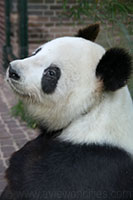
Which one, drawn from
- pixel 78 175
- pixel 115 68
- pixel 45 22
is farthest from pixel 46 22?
pixel 78 175

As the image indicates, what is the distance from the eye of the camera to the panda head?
2.73m

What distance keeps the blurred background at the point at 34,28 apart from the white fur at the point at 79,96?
137 cm

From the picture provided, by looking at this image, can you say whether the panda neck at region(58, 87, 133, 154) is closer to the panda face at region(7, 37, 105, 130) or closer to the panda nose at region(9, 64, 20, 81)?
the panda face at region(7, 37, 105, 130)

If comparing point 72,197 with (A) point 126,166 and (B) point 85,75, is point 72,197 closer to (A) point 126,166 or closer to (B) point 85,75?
(A) point 126,166

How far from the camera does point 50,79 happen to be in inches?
112

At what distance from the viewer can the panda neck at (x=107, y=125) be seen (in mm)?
2736

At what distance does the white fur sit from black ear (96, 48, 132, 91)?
0.30 ft

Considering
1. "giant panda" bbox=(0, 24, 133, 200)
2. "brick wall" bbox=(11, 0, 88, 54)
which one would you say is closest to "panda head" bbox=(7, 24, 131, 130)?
"giant panda" bbox=(0, 24, 133, 200)

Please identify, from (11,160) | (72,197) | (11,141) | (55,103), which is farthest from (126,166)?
(11,141)

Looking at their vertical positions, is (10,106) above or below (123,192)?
below

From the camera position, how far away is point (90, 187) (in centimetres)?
261

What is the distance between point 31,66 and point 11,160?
2.53 feet

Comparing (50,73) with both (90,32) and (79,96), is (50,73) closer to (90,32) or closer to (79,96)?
(79,96)

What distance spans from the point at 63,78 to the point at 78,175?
2.23 feet
